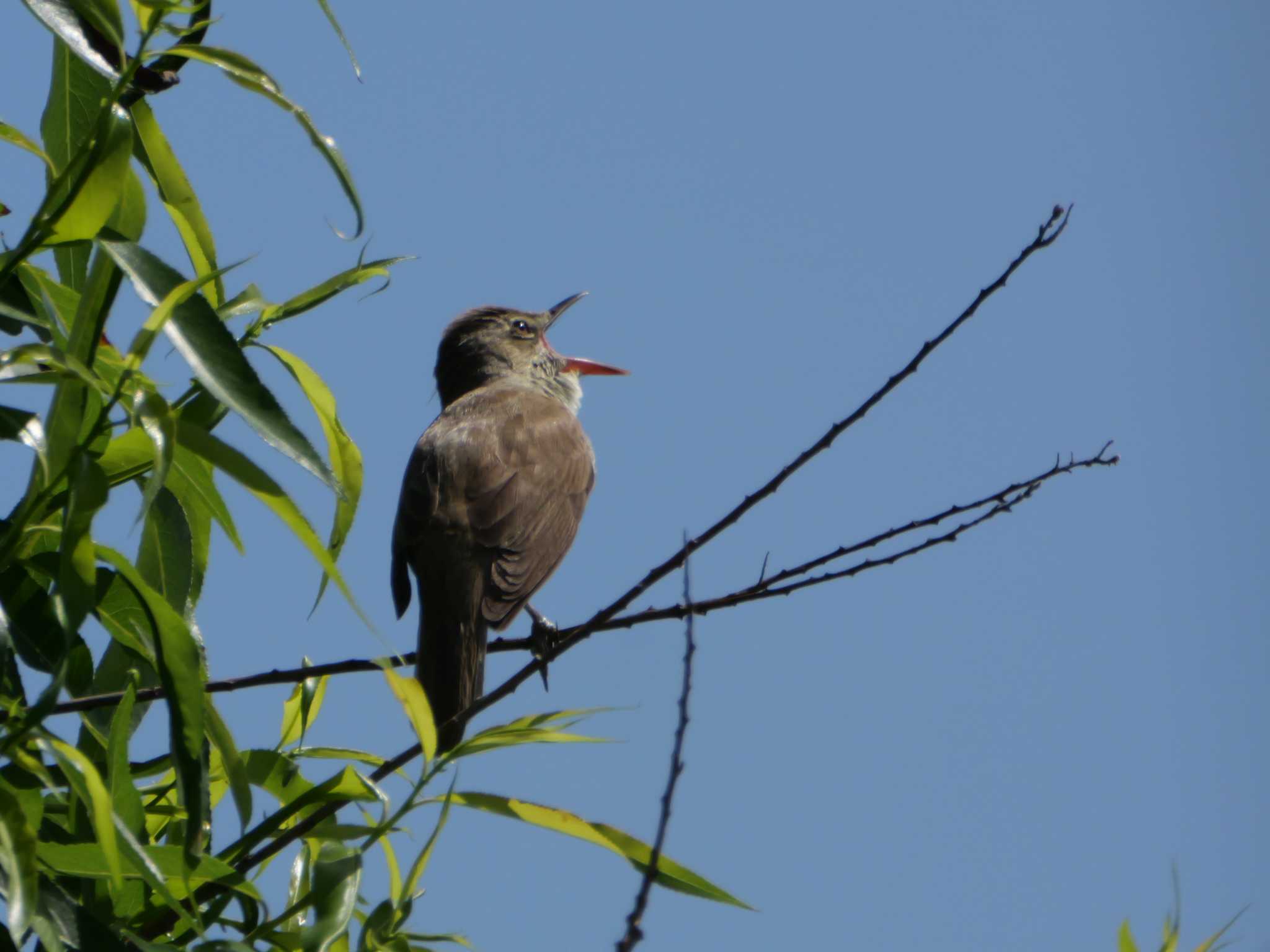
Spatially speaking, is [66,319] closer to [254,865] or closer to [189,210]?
[189,210]

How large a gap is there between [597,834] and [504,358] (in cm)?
580

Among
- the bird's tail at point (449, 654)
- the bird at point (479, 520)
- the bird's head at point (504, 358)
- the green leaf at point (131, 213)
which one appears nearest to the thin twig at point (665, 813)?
the green leaf at point (131, 213)

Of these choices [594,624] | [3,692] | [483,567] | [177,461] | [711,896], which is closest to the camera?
[3,692]

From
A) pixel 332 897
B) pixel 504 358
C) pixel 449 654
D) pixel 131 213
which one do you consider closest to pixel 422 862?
pixel 332 897

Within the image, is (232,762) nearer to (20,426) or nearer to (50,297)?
(20,426)

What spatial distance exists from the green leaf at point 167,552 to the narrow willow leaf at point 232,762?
0.32 metres

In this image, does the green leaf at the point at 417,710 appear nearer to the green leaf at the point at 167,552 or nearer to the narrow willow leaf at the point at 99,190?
the green leaf at the point at 167,552

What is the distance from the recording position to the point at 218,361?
2.00 metres

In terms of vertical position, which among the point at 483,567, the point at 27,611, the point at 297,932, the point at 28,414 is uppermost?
the point at 483,567

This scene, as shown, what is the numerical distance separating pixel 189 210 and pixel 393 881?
118 cm

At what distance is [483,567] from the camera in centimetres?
522

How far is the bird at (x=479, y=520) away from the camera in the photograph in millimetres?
4787

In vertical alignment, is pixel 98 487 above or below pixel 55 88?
below

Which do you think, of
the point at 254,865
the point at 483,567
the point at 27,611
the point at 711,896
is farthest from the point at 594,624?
the point at 483,567
